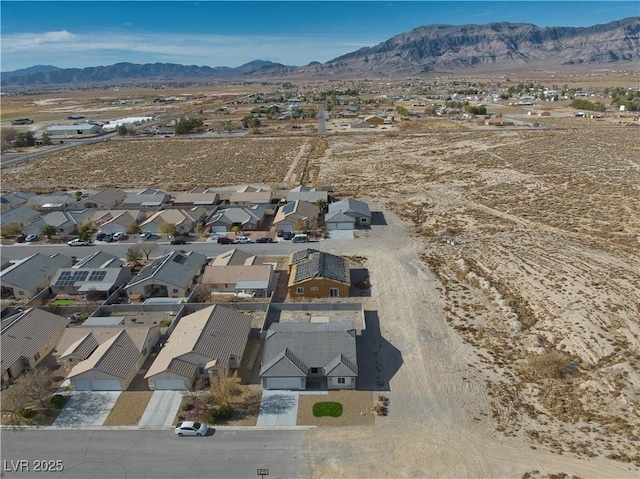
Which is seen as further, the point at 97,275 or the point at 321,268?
the point at 97,275

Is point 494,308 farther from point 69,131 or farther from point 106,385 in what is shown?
point 69,131

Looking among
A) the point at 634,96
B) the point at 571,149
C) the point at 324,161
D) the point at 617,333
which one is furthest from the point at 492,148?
the point at 634,96

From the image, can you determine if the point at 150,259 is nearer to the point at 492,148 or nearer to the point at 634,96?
the point at 492,148

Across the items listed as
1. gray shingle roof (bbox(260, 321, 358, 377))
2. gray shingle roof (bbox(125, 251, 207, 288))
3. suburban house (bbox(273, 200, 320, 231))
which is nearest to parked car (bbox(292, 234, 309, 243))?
suburban house (bbox(273, 200, 320, 231))

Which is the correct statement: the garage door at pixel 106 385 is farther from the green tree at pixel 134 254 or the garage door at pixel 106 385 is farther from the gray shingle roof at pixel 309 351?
the green tree at pixel 134 254

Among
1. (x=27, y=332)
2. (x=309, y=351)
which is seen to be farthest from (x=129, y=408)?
(x=27, y=332)

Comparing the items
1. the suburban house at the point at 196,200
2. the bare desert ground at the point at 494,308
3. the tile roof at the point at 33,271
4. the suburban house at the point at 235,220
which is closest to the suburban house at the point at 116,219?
the suburban house at the point at 196,200
